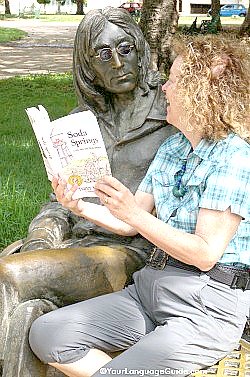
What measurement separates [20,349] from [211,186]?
2.87 ft

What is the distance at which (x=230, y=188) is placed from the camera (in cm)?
250

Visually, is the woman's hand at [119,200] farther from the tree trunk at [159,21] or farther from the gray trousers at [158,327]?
the tree trunk at [159,21]

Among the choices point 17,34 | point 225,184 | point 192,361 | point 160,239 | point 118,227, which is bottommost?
point 17,34

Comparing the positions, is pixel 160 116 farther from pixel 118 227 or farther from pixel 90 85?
pixel 118 227

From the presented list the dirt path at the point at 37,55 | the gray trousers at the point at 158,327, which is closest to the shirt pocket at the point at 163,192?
the gray trousers at the point at 158,327

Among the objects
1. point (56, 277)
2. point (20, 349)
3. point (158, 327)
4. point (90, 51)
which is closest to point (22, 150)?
point (90, 51)

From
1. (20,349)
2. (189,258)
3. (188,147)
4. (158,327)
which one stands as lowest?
(20,349)

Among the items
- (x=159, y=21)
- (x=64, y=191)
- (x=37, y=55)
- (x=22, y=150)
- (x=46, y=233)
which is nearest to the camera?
(x=64, y=191)

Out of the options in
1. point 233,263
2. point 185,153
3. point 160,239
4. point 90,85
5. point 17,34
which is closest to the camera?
point 160,239

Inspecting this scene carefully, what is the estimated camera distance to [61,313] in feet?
8.62

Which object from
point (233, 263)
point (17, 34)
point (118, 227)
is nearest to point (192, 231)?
point (233, 263)

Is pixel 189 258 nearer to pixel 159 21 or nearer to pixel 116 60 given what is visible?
pixel 116 60

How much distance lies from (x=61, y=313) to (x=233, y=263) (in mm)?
632

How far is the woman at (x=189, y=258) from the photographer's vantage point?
8.11 feet
